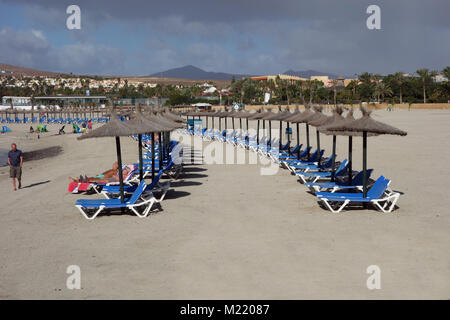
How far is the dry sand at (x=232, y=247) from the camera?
4785 millimetres

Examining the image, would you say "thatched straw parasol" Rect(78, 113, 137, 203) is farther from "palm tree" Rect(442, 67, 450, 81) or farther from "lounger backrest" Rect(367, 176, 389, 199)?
"palm tree" Rect(442, 67, 450, 81)

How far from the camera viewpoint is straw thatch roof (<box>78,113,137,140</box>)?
772 cm

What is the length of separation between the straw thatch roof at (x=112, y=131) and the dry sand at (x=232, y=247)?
1441 millimetres

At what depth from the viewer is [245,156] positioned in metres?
16.6

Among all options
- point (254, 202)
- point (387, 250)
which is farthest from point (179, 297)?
point (254, 202)

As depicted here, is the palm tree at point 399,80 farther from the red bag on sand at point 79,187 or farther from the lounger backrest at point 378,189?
the red bag on sand at point 79,187

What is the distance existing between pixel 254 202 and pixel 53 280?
179 inches

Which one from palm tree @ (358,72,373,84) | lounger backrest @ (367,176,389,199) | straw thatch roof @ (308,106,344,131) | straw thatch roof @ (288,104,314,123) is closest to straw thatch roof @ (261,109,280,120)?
straw thatch roof @ (288,104,314,123)

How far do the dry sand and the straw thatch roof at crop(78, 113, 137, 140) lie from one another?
1441 millimetres

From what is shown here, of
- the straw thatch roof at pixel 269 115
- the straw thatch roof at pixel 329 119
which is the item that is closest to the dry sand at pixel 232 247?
the straw thatch roof at pixel 329 119

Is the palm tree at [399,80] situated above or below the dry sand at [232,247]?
above

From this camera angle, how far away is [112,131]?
7.80 meters
